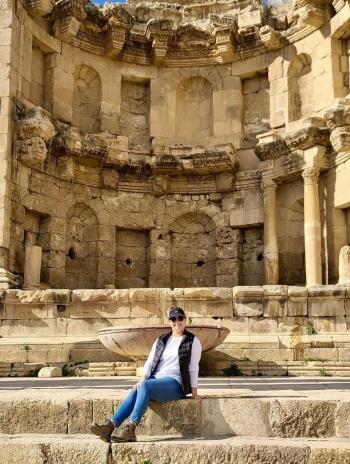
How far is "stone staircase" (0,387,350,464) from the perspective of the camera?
5.02 metres

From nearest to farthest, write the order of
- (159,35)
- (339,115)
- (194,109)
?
1. (339,115)
2. (159,35)
3. (194,109)

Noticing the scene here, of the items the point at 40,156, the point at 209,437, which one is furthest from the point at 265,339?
the point at 40,156

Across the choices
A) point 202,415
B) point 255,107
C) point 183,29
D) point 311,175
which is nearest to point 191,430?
point 202,415

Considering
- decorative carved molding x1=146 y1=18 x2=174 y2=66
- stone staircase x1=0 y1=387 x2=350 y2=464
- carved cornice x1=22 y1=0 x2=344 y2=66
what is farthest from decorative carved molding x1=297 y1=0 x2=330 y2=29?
stone staircase x1=0 y1=387 x2=350 y2=464

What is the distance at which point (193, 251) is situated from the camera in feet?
67.0

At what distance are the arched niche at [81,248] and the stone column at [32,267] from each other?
1918mm

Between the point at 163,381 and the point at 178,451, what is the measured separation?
72 centimetres

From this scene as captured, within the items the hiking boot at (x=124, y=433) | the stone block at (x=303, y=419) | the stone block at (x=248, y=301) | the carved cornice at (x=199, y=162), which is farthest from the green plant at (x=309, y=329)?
the carved cornice at (x=199, y=162)

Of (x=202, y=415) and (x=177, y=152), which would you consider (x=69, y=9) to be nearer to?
(x=177, y=152)

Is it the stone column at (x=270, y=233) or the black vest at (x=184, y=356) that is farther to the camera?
the stone column at (x=270, y=233)

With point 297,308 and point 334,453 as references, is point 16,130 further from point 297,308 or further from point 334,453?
point 334,453

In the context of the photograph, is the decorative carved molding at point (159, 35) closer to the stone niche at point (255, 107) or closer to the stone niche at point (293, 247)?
the stone niche at point (255, 107)

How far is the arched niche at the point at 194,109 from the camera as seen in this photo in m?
21.1

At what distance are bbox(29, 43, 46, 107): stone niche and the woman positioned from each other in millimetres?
14479
